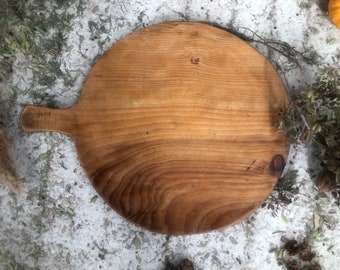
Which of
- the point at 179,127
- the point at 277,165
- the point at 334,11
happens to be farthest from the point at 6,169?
the point at 334,11

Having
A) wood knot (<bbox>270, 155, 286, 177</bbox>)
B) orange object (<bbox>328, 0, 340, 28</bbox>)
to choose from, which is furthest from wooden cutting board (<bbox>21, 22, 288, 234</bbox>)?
orange object (<bbox>328, 0, 340, 28</bbox>)

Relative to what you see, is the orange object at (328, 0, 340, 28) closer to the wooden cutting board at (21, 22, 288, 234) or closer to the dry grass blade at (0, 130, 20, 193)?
the wooden cutting board at (21, 22, 288, 234)

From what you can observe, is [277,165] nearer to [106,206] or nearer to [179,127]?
[179,127]

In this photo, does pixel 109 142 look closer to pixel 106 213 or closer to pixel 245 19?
pixel 106 213

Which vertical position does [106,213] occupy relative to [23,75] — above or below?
below

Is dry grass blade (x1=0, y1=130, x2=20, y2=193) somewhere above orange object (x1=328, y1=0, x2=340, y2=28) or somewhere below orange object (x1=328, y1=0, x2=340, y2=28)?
below

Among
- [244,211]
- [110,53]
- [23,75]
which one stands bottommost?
[244,211]

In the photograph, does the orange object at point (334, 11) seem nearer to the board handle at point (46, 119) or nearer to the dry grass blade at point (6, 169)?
the board handle at point (46, 119)

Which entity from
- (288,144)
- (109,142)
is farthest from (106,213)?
(288,144)
